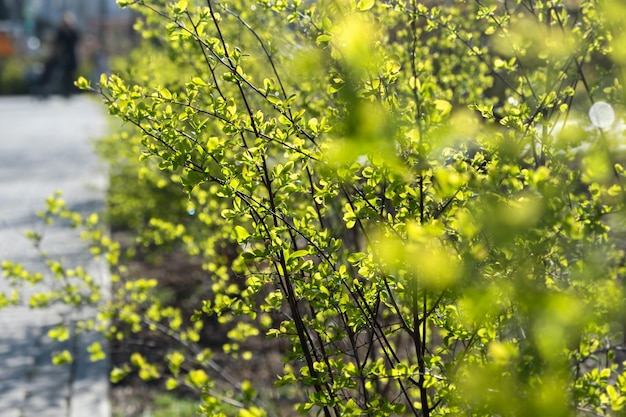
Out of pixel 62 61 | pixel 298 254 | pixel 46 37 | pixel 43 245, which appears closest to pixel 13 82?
pixel 62 61

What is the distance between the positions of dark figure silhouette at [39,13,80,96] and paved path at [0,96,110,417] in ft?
14.5

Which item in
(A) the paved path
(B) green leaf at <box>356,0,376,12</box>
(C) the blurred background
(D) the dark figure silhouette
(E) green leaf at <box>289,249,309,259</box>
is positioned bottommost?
(E) green leaf at <box>289,249,309,259</box>

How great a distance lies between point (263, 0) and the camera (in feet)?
9.54

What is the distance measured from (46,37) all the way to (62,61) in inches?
294

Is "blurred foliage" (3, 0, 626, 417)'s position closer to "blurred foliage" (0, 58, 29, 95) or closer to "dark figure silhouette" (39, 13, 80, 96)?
"dark figure silhouette" (39, 13, 80, 96)

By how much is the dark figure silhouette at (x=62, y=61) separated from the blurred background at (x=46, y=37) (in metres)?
0.39

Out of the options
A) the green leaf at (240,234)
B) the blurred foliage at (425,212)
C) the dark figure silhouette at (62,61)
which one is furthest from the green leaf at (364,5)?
the dark figure silhouette at (62,61)

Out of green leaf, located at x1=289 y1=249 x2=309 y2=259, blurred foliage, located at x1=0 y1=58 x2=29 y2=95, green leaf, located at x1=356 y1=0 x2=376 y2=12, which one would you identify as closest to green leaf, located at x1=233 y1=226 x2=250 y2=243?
green leaf, located at x1=289 y1=249 x2=309 y2=259

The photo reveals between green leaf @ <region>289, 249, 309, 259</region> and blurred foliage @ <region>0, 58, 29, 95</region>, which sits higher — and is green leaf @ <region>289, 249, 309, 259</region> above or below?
below

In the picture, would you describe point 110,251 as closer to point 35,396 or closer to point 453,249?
point 35,396

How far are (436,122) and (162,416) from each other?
3.59 m

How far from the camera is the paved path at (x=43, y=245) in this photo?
547 cm

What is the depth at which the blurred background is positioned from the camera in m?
27.4

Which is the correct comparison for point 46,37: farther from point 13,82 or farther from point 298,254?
point 298,254
